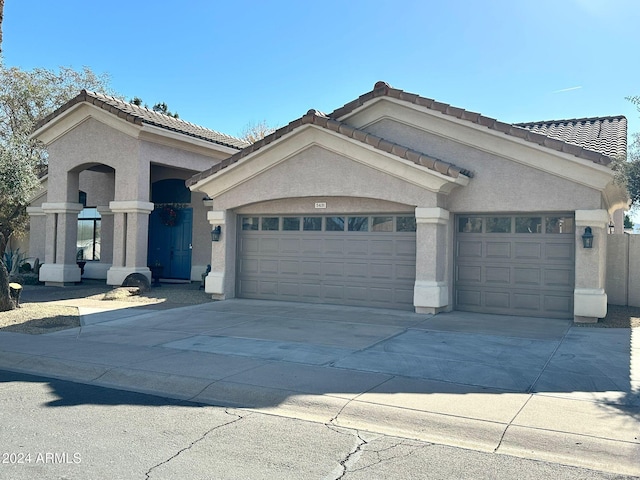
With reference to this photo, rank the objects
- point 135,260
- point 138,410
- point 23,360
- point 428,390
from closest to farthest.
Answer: point 138,410, point 428,390, point 23,360, point 135,260

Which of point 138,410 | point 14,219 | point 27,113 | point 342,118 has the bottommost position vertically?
point 138,410

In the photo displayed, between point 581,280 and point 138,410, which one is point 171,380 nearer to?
point 138,410

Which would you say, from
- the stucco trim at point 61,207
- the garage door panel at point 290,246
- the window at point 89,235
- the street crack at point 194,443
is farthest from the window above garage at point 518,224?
the window at point 89,235

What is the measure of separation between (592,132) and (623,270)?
361 cm

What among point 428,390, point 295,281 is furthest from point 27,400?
point 295,281

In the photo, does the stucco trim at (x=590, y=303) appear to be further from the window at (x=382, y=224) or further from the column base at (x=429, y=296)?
the window at (x=382, y=224)

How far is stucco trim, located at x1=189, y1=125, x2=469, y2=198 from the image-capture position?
13.0m

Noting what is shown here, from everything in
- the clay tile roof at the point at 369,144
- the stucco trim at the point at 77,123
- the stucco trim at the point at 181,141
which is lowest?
the clay tile roof at the point at 369,144

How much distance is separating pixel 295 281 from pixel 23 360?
24.8 ft

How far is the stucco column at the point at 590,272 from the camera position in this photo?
11.9 metres

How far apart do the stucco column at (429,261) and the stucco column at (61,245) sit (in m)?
12.3

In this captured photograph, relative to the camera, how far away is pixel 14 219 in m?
24.0

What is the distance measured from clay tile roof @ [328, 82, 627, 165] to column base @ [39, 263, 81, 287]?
10509 mm

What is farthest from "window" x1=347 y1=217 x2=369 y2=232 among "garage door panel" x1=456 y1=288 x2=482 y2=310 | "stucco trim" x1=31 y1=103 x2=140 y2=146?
"stucco trim" x1=31 y1=103 x2=140 y2=146
